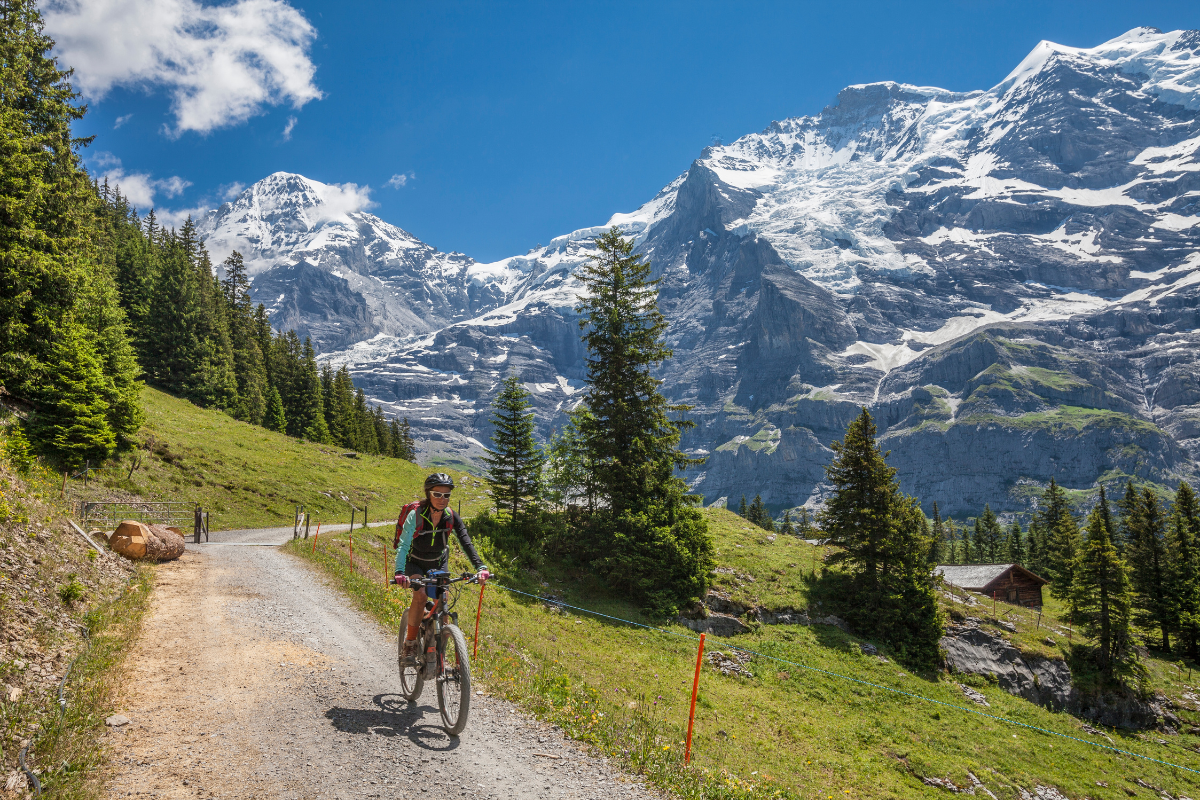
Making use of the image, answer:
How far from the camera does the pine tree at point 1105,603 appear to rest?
3597 centimetres

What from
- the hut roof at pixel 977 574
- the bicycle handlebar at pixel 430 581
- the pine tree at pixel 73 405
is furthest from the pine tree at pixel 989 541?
the pine tree at pixel 73 405

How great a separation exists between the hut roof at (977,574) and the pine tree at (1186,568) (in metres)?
14.9

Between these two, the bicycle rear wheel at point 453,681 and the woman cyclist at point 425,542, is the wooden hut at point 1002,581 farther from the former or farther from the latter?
the woman cyclist at point 425,542

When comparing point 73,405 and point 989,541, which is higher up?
point 989,541

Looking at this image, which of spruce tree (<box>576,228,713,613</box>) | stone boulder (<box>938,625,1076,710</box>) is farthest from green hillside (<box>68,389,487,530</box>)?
stone boulder (<box>938,625,1076,710</box>)

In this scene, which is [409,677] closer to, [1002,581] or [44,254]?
[44,254]

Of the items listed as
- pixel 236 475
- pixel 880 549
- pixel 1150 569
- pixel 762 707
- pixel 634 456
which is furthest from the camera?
pixel 1150 569

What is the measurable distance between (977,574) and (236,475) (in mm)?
74417

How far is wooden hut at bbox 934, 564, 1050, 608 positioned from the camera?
202 ft

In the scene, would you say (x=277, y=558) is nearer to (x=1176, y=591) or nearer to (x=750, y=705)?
(x=750, y=705)

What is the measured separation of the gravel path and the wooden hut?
217ft

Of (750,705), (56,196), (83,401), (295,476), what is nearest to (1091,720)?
(750,705)

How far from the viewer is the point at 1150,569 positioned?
49406 mm

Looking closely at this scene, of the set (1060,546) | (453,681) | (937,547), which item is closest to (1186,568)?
(1060,546)
